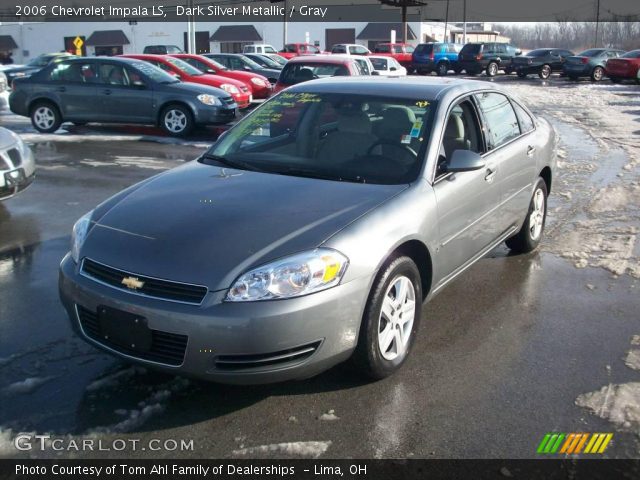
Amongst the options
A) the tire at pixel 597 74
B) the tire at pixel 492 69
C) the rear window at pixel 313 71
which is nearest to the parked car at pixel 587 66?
the tire at pixel 597 74

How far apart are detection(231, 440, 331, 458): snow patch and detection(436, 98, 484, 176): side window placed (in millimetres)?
2105

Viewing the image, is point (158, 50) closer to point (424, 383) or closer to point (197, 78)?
point (197, 78)

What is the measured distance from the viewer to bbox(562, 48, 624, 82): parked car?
33.9m

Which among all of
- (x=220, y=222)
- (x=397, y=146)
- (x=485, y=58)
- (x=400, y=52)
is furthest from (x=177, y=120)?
(x=400, y=52)

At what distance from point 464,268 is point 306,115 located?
5.19 feet

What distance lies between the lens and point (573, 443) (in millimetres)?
3160

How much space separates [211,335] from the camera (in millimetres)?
3074

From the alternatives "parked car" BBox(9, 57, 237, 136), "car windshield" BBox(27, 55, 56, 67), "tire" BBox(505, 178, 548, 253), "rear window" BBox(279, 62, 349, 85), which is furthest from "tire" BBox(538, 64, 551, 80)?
"tire" BBox(505, 178, 548, 253)

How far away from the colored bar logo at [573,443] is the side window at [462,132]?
1899 mm

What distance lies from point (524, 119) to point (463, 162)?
206 cm

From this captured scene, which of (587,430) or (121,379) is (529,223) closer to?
(587,430)
